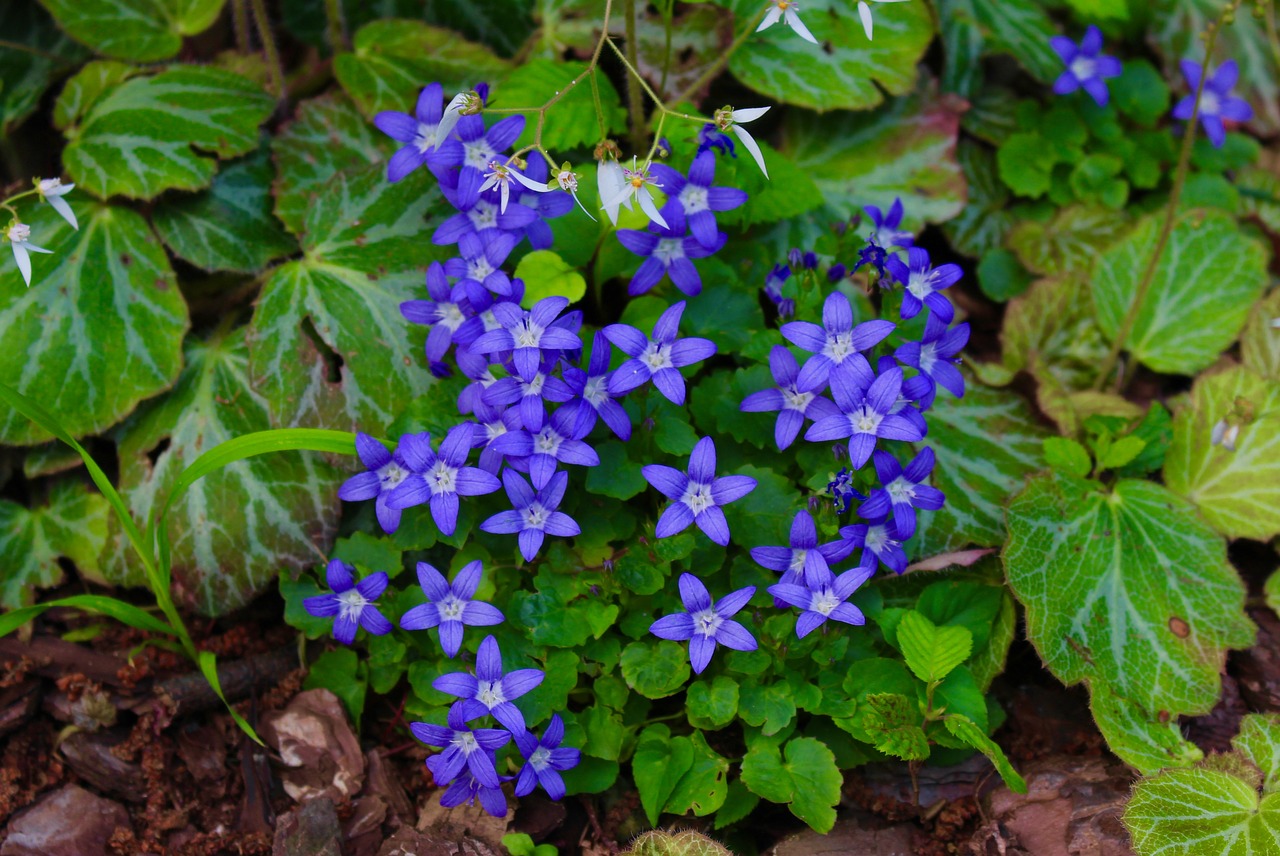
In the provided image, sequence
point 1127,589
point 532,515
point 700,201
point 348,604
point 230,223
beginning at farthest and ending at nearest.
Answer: point 230,223 < point 1127,589 < point 700,201 < point 348,604 < point 532,515

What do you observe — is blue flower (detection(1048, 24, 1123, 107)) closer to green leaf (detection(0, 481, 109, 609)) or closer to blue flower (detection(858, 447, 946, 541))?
blue flower (detection(858, 447, 946, 541))

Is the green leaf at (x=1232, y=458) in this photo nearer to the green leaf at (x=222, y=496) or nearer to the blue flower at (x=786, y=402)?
the blue flower at (x=786, y=402)

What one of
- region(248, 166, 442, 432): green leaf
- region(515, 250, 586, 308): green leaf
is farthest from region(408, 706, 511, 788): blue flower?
region(515, 250, 586, 308): green leaf

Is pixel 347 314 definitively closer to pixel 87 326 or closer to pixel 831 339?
pixel 87 326

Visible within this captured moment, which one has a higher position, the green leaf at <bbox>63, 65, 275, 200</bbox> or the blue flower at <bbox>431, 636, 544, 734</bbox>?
the green leaf at <bbox>63, 65, 275, 200</bbox>

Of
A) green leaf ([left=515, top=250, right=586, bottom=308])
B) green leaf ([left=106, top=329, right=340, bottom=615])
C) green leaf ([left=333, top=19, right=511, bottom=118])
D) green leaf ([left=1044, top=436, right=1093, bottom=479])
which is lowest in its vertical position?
green leaf ([left=106, top=329, right=340, bottom=615])

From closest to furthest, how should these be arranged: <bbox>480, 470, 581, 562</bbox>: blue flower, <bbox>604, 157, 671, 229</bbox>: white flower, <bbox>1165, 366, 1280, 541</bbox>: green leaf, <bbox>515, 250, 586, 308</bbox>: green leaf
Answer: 1. <bbox>604, 157, 671, 229</bbox>: white flower
2. <bbox>480, 470, 581, 562</bbox>: blue flower
3. <bbox>515, 250, 586, 308</bbox>: green leaf
4. <bbox>1165, 366, 1280, 541</bbox>: green leaf

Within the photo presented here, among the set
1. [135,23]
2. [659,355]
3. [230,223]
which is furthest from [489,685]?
[135,23]
